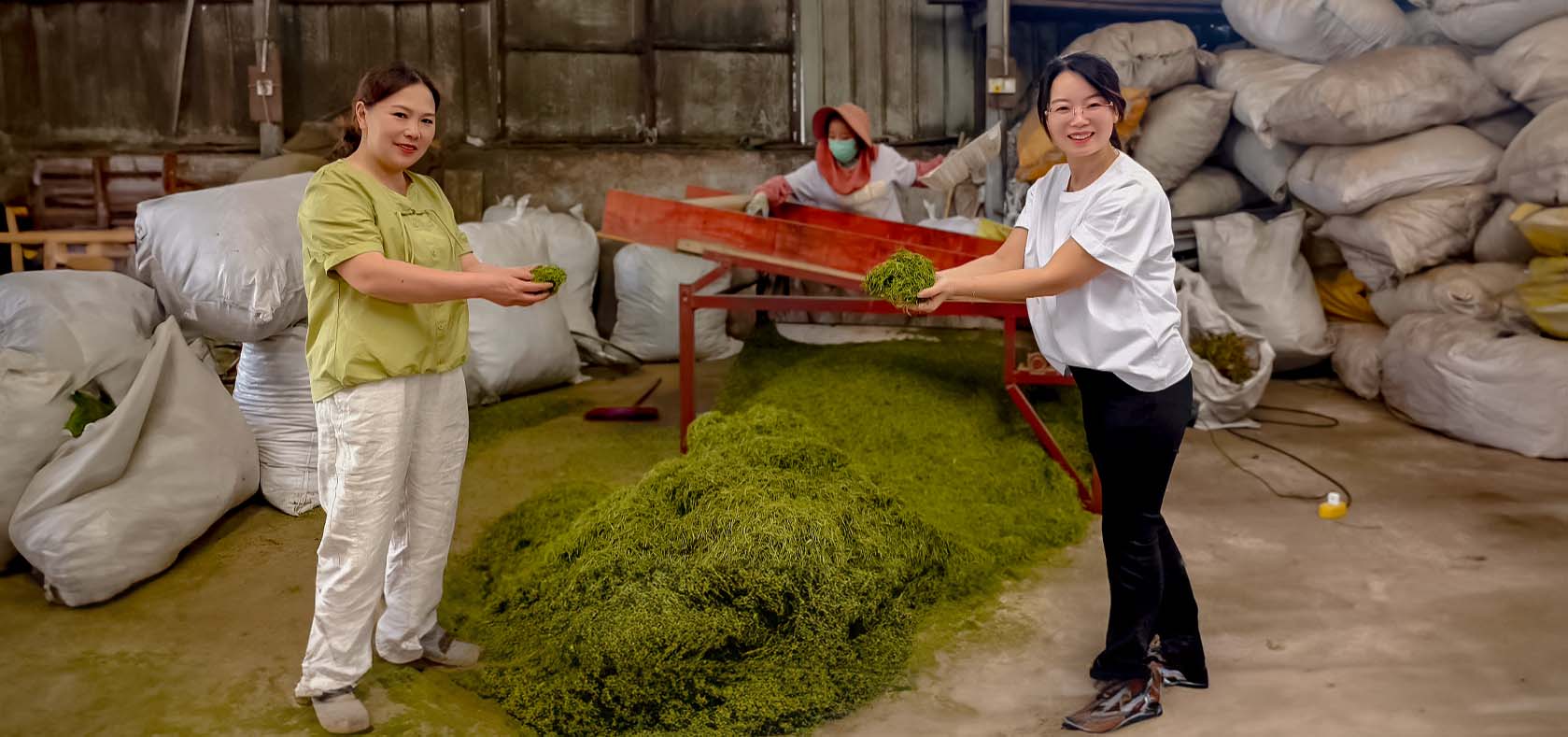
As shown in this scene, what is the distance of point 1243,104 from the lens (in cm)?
507

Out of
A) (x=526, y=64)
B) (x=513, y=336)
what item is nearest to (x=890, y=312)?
(x=513, y=336)

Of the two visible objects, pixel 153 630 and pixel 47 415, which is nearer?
pixel 153 630

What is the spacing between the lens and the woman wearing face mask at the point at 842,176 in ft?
14.6

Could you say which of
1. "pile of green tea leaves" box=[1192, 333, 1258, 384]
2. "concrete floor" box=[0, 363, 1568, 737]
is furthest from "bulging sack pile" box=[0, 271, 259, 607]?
"pile of green tea leaves" box=[1192, 333, 1258, 384]

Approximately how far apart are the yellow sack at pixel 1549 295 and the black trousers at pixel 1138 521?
2.36m

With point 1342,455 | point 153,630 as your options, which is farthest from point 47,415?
point 1342,455

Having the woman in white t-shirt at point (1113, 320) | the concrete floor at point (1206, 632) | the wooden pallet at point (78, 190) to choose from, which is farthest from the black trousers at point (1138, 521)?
the wooden pallet at point (78, 190)

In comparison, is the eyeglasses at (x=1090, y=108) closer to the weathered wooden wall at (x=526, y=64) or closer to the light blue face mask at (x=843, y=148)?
the light blue face mask at (x=843, y=148)

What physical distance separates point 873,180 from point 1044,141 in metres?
1.04

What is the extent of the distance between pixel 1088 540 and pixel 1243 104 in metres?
2.61

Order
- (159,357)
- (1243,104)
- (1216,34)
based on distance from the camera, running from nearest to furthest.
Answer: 1. (159,357)
2. (1243,104)
3. (1216,34)

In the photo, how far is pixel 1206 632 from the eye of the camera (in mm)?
2705

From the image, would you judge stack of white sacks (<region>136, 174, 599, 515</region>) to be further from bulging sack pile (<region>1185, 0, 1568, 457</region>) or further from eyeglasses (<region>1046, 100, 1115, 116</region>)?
bulging sack pile (<region>1185, 0, 1568, 457</region>)

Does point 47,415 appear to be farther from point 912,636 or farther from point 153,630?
point 912,636
